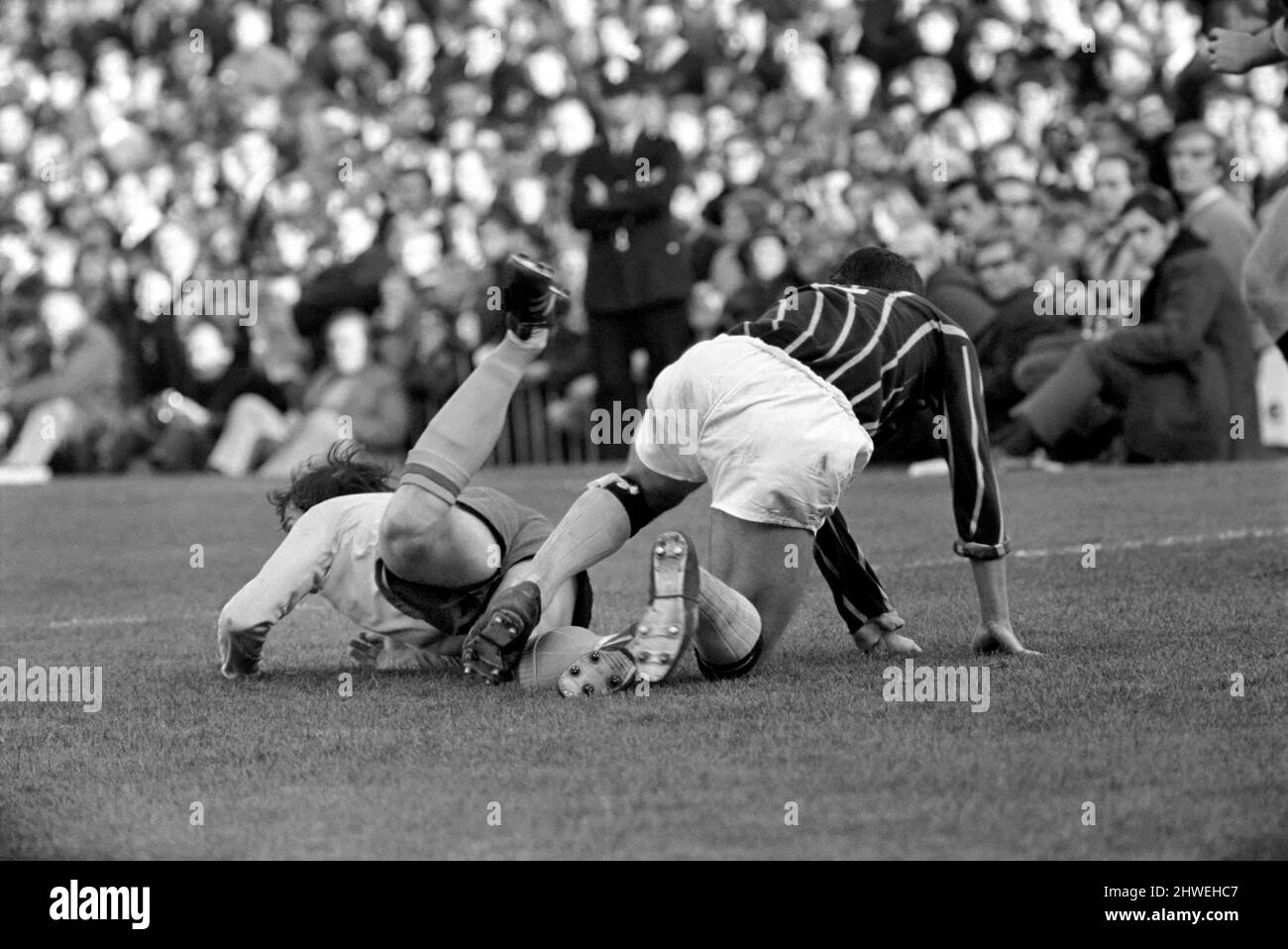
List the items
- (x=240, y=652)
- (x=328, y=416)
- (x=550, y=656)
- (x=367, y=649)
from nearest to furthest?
(x=550, y=656) → (x=240, y=652) → (x=367, y=649) → (x=328, y=416)

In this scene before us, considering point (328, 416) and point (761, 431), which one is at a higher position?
point (328, 416)

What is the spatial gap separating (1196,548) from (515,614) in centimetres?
448

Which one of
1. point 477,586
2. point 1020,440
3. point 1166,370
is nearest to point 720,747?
point 477,586

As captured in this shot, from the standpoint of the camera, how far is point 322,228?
2027cm

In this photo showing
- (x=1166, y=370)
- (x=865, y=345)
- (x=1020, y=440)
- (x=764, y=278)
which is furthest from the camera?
(x=764, y=278)

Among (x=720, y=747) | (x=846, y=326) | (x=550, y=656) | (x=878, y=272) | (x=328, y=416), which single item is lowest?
(x=720, y=747)

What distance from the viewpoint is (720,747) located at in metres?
5.52

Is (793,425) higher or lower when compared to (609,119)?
lower

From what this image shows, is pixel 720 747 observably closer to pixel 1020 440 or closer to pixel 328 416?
pixel 1020 440

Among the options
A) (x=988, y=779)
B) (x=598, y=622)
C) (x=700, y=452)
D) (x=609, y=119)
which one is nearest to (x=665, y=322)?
(x=609, y=119)

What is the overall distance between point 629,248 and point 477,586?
1035 centimetres

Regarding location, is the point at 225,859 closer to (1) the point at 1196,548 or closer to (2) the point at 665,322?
(1) the point at 1196,548

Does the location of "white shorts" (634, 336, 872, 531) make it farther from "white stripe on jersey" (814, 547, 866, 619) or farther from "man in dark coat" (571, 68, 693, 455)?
"man in dark coat" (571, 68, 693, 455)
